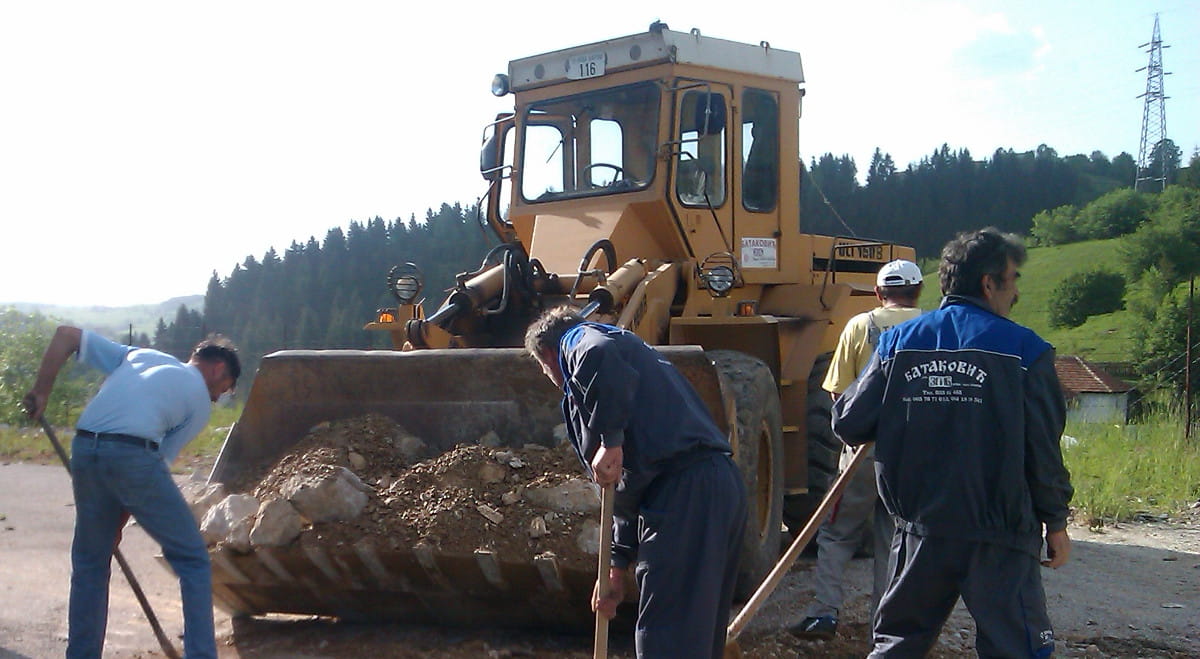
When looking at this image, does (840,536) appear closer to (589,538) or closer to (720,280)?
(589,538)

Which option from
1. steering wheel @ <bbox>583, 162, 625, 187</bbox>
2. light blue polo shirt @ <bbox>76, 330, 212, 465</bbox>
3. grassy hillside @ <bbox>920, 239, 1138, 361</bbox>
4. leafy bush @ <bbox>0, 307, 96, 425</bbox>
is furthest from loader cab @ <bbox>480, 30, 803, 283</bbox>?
grassy hillside @ <bbox>920, 239, 1138, 361</bbox>

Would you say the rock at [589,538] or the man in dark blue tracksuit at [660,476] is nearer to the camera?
the man in dark blue tracksuit at [660,476]

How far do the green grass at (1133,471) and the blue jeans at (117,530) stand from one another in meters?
7.41

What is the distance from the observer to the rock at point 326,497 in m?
5.00

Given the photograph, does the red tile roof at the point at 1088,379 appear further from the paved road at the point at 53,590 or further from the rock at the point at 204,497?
the rock at the point at 204,497

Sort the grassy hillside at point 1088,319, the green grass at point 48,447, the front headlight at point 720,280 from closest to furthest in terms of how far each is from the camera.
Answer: the front headlight at point 720,280 < the green grass at point 48,447 < the grassy hillside at point 1088,319

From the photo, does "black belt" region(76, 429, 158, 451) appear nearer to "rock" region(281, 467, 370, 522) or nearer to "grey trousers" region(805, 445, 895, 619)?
"rock" region(281, 467, 370, 522)

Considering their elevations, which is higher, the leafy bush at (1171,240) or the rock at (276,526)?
the leafy bush at (1171,240)

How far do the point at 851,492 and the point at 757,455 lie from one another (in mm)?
528

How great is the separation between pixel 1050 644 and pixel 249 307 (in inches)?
1457

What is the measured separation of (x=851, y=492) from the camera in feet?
17.1

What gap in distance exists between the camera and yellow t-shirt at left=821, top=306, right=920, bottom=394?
4980 mm

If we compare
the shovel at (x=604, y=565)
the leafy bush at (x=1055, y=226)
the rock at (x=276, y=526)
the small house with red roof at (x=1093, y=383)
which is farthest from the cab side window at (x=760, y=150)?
the leafy bush at (x=1055, y=226)

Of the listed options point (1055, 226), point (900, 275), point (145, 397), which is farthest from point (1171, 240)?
point (145, 397)
